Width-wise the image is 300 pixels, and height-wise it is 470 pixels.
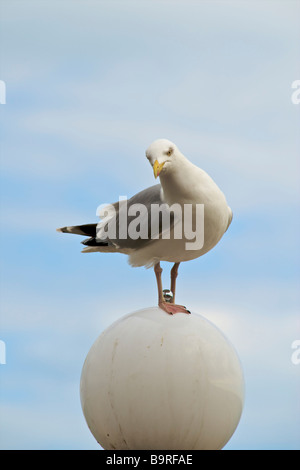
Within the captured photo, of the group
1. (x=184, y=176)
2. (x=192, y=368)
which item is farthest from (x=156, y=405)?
(x=184, y=176)

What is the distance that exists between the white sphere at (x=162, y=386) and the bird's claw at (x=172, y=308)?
0.12m

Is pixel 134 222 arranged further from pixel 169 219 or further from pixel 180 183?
pixel 180 183

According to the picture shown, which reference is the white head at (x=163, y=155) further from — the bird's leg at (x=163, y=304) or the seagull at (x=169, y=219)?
the bird's leg at (x=163, y=304)

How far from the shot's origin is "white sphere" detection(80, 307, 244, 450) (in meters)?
9.50

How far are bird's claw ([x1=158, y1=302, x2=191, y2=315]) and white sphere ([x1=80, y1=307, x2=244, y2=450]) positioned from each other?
122mm

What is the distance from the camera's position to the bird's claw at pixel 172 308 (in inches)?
411

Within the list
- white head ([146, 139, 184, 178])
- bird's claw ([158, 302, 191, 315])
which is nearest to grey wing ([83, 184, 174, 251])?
white head ([146, 139, 184, 178])

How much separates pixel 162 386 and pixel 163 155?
299 cm

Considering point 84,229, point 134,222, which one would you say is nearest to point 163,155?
point 134,222

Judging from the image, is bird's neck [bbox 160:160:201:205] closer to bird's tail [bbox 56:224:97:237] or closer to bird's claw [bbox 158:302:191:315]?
bird's claw [bbox 158:302:191:315]

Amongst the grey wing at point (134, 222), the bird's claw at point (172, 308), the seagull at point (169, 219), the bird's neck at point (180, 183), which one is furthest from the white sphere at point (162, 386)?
the bird's neck at point (180, 183)

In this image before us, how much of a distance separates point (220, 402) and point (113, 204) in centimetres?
348
